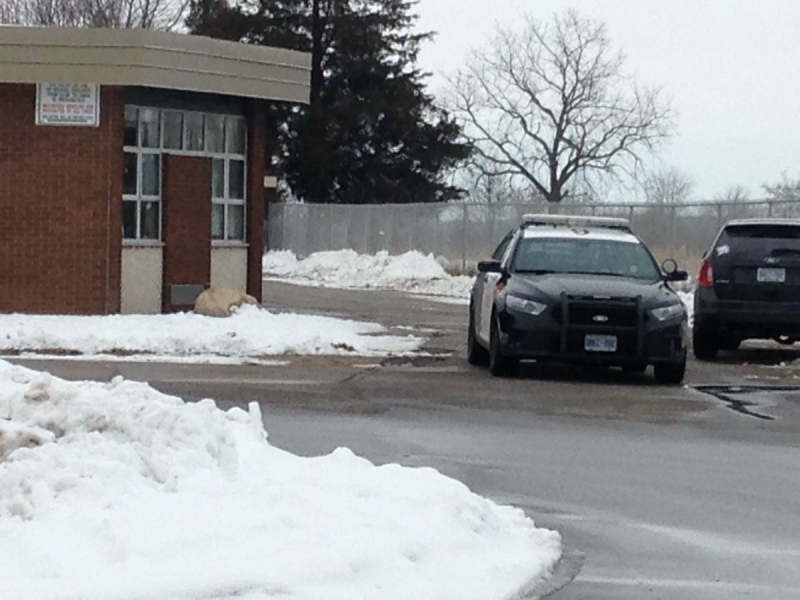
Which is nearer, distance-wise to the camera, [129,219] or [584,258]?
[584,258]

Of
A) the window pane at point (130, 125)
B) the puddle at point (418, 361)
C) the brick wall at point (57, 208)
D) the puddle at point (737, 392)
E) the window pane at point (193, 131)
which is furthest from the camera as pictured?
the window pane at point (193, 131)

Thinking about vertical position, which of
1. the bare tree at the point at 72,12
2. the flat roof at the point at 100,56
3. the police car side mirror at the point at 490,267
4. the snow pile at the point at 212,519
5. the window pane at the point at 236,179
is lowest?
the snow pile at the point at 212,519

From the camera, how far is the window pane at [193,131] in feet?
76.6

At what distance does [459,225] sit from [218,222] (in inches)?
856

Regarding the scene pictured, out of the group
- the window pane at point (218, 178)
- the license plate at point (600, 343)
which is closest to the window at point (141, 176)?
the window pane at point (218, 178)

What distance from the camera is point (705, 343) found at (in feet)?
66.7

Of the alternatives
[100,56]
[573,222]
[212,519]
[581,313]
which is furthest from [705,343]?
[212,519]

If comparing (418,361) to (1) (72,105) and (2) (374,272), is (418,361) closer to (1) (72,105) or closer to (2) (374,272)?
(1) (72,105)

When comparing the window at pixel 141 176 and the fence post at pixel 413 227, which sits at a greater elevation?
the window at pixel 141 176

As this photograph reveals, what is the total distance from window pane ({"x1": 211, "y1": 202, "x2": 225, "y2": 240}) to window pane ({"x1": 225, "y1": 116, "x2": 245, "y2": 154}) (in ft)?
2.77

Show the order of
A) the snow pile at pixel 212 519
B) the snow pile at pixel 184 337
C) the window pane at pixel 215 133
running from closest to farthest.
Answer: the snow pile at pixel 212 519, the snow pile at pixel 184 337, the window pane at pixel 215 133

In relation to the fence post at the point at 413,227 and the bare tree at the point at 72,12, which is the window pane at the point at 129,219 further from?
the bare tree at the point at 72,12

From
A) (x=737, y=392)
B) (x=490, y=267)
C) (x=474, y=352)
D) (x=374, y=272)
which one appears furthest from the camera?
(x=374, y=272)

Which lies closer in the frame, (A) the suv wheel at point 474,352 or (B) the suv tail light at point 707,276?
(A) the suv wheel at point 474,352
